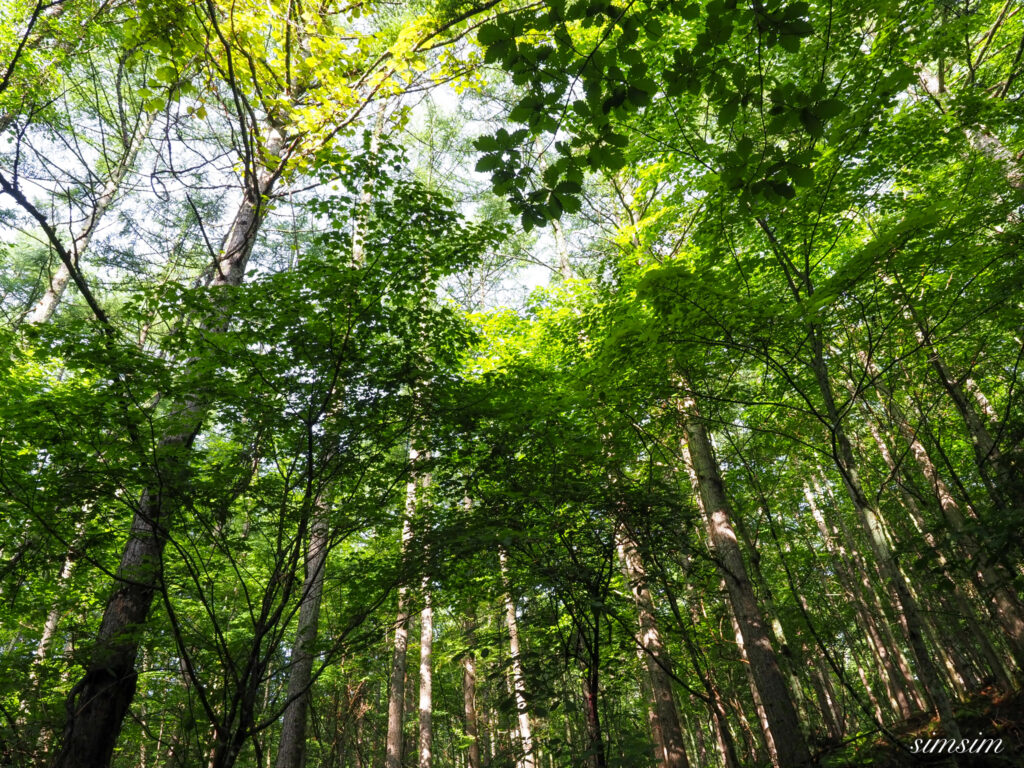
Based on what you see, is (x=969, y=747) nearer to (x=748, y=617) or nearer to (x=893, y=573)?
(x=748, y=617)

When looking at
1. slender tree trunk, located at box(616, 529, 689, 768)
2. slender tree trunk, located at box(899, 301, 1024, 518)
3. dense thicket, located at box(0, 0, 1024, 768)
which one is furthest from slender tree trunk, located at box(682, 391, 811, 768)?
slender tree trunk, located at box(899, 301, 1024, 518)

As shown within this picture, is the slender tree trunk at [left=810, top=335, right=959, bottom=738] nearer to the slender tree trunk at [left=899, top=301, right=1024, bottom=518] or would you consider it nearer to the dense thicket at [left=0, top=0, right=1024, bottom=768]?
the dense thicket at [left=0, top=0, right=1024, bottom=768]

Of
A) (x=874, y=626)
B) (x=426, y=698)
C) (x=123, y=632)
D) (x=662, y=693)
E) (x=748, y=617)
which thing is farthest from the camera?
(x=874, y=626)

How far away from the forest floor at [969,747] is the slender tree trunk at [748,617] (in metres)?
0.40

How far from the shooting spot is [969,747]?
17.1ft

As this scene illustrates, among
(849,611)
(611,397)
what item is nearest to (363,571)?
(611,397)

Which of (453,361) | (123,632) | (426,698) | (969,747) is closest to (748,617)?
(969,747)

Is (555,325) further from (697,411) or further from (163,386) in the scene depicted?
(163,386)

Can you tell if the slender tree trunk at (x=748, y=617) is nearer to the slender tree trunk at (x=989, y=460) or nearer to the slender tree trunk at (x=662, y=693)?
the slender tree trunk at (x=662, y=693)

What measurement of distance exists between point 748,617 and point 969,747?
101 inches

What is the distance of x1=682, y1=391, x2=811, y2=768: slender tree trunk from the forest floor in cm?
40

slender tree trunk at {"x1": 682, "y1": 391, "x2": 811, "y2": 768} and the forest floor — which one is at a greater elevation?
slender tree trunk at {"x1": 682, "y1": 391, "x2": 811, "y2": 768}

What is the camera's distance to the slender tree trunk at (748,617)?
16.0ft

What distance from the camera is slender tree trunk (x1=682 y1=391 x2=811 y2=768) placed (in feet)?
16.0
